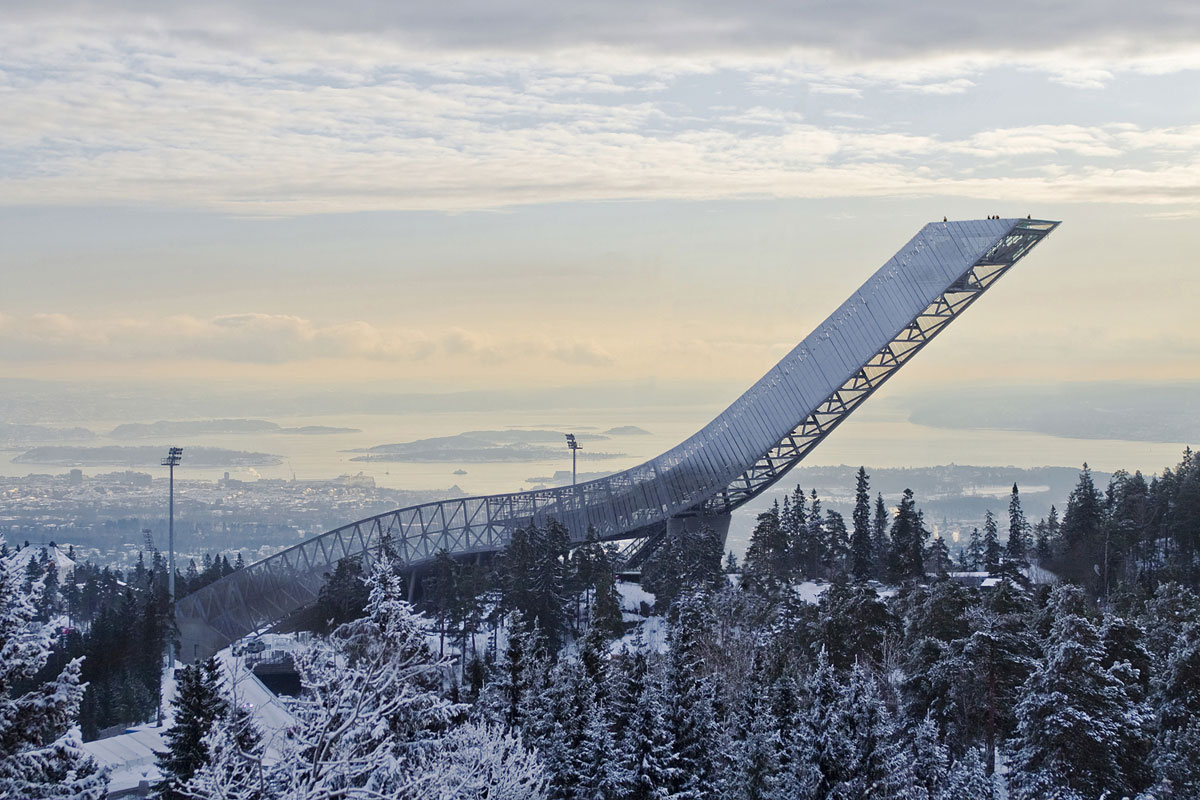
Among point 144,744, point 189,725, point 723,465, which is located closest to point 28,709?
point 189,725

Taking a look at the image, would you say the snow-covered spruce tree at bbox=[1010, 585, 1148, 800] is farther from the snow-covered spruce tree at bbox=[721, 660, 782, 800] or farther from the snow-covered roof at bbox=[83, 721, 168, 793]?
the snow-covered roof at bbox=[83, 721, 168, 793]

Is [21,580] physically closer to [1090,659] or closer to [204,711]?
[204,711]

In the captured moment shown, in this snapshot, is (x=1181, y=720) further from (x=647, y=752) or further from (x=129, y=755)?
(x=129, y=755)

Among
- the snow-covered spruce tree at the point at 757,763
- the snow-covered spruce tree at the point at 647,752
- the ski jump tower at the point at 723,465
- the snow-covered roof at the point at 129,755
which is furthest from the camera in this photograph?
the ski jump tower at the point at 723,465

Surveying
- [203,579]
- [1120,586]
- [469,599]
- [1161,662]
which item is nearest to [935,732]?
[1161,662]

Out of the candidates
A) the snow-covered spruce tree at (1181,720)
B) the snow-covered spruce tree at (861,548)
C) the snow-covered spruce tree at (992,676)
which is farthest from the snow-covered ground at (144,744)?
the snow-covered spruce tree at (861,548)

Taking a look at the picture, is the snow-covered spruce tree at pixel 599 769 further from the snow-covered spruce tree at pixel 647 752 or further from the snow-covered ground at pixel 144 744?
the snow-covered ground at pixel 144 744
